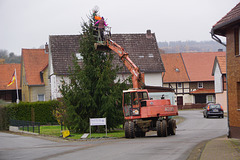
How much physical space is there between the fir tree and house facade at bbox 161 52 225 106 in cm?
4714

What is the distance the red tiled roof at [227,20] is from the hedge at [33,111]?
25.9m

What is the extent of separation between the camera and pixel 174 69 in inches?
3125

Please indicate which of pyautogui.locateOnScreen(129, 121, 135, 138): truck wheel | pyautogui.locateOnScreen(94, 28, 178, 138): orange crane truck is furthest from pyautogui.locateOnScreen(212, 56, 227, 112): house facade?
pyautogui.locateOnScreen(129, 121, 135, 138): truck wheel

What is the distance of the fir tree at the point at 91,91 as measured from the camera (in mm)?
30578

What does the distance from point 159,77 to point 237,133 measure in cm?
3437

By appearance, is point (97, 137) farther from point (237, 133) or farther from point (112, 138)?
point (237, 133)

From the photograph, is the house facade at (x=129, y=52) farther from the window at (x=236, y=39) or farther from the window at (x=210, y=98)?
the window at (x=236, y=39)

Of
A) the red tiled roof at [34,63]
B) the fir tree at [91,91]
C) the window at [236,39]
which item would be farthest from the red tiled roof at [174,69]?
the window at [236,39]

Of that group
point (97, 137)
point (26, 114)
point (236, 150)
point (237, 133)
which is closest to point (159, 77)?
point (26, 114)

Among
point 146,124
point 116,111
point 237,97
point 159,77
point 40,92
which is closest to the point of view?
point 237,97

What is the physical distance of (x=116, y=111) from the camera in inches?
1227

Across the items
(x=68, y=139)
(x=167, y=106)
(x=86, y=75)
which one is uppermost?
(x=86, y=75)

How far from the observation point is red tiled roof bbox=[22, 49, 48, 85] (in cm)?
6309

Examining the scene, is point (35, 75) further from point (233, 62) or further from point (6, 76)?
point (233, 62)
